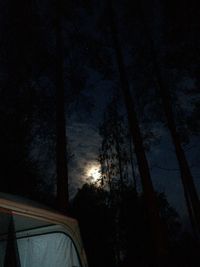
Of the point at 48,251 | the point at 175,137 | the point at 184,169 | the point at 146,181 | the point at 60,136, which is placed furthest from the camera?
the point at 175,137

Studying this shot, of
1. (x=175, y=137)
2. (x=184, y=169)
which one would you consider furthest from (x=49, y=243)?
(x=175, y=137)

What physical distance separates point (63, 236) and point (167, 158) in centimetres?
1210

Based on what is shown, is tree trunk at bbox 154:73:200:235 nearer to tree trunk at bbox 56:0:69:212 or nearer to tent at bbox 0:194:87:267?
tree trunk at bbox 56:0:69:212

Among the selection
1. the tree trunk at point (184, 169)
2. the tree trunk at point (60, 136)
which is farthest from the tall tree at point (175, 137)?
the tree trunk at point (60, 136)

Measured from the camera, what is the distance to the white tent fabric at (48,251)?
5355 millimetres

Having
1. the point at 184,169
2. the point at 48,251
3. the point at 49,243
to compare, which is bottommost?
the point at 48,251

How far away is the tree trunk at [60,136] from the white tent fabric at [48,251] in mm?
1595

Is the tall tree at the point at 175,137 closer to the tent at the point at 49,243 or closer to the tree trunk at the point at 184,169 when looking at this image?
the tree trunk at the point at 184,169

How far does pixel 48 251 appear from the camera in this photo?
217 inches

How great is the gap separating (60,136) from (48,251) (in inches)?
152

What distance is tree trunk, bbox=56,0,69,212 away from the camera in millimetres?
7488

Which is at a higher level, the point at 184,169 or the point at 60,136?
the point at 60,136

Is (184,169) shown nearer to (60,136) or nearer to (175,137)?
(175,137)

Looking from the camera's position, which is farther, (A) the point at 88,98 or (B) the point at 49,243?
(A) the point at 88,98
